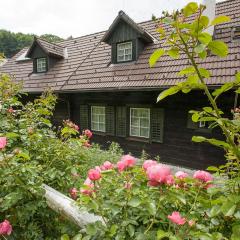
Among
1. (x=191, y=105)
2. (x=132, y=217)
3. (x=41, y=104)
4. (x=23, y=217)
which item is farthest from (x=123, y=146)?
(x=132, y=217)

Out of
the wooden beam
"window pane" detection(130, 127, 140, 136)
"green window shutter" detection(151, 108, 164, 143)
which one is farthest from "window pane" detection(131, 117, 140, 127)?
the wooden beam

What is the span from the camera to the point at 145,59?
877 centimetres

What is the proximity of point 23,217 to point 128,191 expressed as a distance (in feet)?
3.85

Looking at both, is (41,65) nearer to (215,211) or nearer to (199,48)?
(199,48)

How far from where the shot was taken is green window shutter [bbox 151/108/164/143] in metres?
7.71

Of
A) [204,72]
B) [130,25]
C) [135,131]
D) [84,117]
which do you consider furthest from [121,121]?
[204,72]

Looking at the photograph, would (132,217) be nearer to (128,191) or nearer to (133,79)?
(128,191)

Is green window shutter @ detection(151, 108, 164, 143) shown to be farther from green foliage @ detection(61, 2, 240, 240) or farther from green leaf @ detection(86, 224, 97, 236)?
green leaf @ detection(86, 224, 97, 236)

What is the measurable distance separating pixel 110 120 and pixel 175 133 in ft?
8.53

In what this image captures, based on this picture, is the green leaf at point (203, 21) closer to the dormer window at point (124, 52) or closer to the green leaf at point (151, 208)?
the green leaf at point (151, 208)

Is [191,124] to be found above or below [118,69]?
below

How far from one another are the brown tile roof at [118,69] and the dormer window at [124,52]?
0.31 meters

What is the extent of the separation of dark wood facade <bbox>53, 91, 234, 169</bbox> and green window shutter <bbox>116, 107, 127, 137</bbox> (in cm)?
10

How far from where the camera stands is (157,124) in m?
7.82
